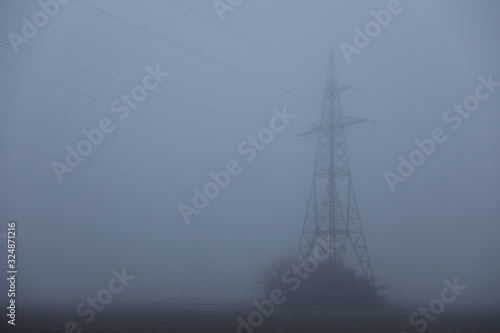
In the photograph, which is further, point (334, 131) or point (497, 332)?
point (334, 131)

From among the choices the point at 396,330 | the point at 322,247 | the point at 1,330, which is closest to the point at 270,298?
the point at 322,247

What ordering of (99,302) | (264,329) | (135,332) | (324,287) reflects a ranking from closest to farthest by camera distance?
(135,332) → (264,329) → (99,302) → (324,287)

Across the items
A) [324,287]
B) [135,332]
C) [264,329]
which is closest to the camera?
[135,332]

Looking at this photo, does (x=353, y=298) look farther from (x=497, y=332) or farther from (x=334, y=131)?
(x=497, y=332)

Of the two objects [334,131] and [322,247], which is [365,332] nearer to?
[322,247]

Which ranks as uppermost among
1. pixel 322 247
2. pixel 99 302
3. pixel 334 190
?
pixel 334 190

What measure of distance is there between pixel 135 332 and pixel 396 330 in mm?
7144

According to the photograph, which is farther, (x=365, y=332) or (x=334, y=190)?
(x=334, y=190)

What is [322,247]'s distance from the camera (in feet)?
127

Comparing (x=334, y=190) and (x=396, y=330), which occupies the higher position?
(x=334, y=190)

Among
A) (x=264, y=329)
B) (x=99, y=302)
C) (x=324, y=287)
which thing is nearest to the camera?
(x=264, y=329)

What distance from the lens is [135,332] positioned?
15.7m

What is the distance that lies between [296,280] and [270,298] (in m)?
2.00

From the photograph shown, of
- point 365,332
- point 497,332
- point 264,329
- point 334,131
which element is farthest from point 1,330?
point 334,131
